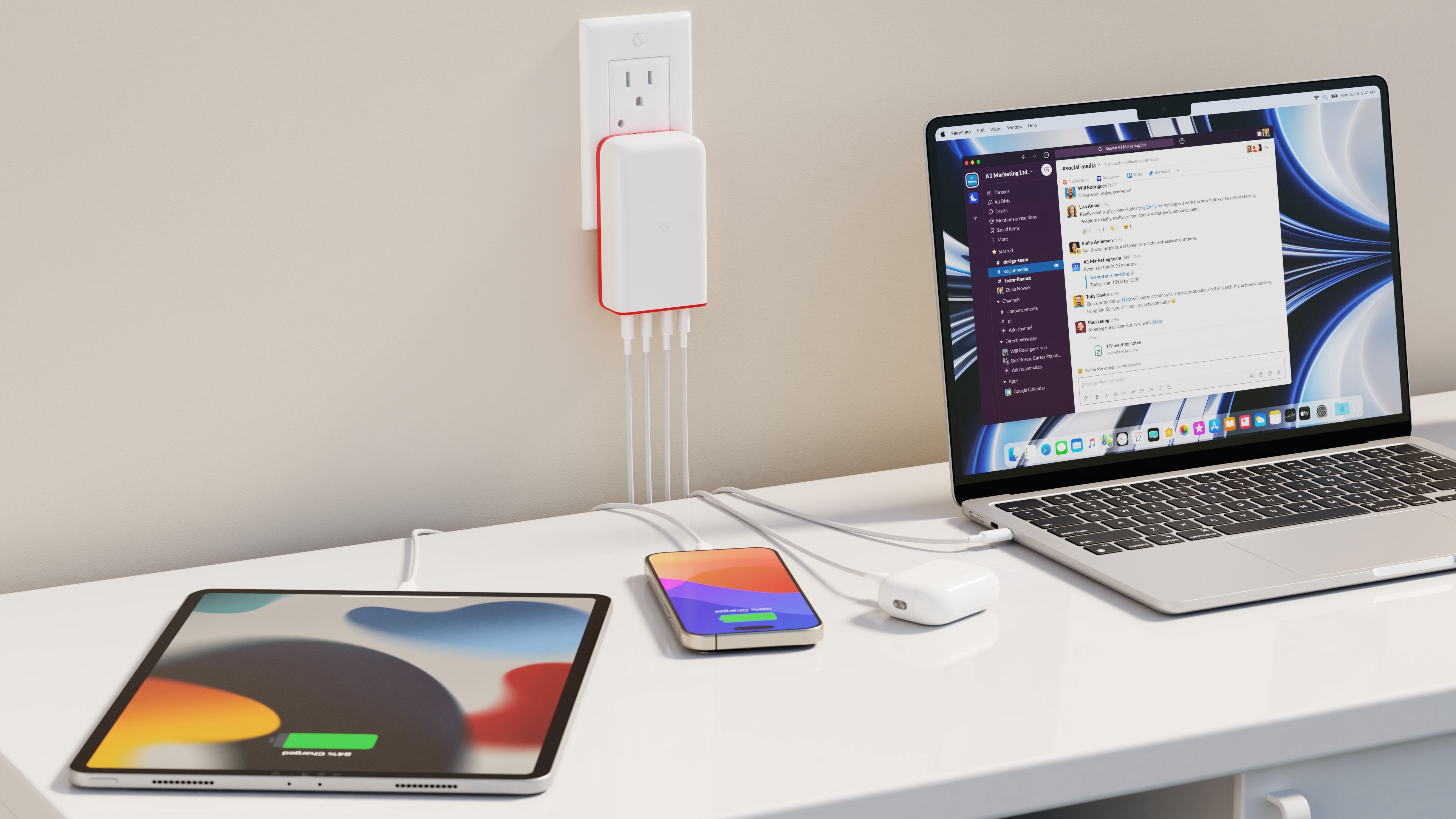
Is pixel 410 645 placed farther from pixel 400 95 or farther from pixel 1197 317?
pixel 1197 317

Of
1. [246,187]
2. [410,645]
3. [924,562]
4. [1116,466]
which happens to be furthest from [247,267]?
[1116,466]

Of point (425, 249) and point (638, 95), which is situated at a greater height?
point (638, 95)

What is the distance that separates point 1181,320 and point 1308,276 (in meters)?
0.12

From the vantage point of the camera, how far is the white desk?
1.90 ft

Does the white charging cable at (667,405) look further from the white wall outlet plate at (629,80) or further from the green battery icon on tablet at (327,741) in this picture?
the green battery icon on tablet at (327,741)

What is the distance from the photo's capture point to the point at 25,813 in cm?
60

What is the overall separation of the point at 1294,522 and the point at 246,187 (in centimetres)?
75

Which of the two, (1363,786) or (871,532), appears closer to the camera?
(1363,786)

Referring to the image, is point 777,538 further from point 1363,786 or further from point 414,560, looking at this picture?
point 1363,786

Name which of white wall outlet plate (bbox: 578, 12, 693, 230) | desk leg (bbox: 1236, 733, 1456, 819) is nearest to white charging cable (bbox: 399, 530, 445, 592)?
white wall outlet plate (bbox: 578, 12, 693, 230)

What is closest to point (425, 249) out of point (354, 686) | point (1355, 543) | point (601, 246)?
point (601, 246)

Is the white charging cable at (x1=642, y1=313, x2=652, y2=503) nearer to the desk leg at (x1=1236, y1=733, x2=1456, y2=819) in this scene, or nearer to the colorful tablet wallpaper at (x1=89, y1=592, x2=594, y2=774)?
the colorful tablet wallpaper at (x1=89, y1=592, x2=594, y2=774)

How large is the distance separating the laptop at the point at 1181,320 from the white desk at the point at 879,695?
10 cm

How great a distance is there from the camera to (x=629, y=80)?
922 mm
